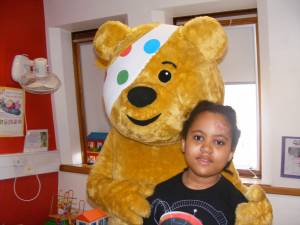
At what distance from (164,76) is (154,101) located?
0.33 feet

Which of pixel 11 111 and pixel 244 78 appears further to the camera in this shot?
pixel 11 111

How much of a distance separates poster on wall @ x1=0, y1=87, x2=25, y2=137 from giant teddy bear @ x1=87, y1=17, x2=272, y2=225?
1.03 metres

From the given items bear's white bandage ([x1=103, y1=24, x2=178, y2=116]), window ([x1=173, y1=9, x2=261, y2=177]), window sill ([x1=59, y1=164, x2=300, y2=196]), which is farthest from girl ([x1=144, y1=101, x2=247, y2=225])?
window ([x1=173, y1=9, x2=261, y2=177])

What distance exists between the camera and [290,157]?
5.05 ft

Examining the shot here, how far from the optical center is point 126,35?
1.24m

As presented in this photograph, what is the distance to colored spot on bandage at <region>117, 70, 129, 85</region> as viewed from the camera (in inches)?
43.6

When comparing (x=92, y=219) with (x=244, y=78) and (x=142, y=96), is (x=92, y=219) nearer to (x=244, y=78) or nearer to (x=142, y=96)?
(x=142, y=96)

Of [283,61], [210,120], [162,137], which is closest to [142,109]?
[162,137]

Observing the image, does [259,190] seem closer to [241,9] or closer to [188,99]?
[188,99]

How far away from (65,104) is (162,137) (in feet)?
4.61

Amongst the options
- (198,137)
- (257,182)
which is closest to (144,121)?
(198,137)

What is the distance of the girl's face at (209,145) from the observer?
988 millimetres

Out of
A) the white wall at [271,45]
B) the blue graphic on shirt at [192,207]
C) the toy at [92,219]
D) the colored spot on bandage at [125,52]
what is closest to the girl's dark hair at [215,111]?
the blue graphic on shirt at [192,207]

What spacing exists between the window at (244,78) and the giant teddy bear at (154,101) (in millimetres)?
711
